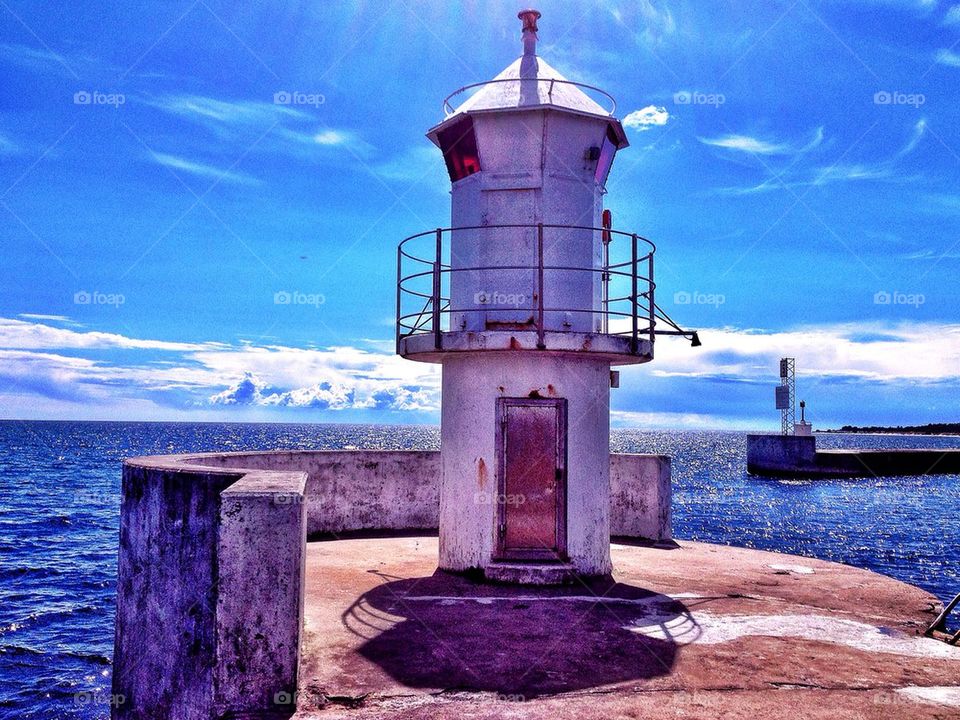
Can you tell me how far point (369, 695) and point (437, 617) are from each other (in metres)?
2.19

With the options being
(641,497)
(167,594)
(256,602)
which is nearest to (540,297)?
(256,602)

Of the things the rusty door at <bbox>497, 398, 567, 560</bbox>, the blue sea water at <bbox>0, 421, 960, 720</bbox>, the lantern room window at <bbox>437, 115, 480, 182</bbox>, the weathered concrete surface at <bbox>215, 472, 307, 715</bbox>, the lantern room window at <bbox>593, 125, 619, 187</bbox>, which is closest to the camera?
the weathered concrete surface at <bbox>215, 472, 307, 715</bbox>

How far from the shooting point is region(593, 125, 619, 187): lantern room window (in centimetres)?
1005

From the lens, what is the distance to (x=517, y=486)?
376 inches

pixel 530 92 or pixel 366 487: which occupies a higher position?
pixel 530 92

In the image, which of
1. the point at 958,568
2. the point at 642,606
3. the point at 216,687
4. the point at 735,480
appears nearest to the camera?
the point at 216,687

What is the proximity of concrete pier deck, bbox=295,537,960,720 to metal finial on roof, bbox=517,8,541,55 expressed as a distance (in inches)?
291

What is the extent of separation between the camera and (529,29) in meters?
10.7

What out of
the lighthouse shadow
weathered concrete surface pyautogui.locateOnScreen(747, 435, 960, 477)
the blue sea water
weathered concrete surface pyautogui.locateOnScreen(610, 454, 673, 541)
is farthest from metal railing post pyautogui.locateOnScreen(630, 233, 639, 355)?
weathered concrete surface pyautogui.locateOnScreen(747, 435, 960, 477)

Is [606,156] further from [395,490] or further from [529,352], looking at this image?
[395,490]

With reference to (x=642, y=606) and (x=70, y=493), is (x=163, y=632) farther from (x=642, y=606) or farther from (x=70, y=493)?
(x=70, y=493)

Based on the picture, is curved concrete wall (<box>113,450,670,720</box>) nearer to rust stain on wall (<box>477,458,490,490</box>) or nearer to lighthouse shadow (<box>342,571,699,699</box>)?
lighthouse shadow (<box>342,571,699,699</box>)

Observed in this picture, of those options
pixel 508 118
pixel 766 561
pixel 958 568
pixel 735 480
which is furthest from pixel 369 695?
pixel 735 480

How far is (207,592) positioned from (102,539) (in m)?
27.2
